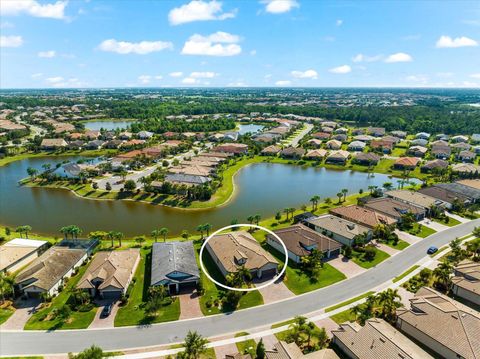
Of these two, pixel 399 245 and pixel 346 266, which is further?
pixel 399 245

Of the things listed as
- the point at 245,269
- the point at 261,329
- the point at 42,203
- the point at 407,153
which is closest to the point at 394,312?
the point at 261,329

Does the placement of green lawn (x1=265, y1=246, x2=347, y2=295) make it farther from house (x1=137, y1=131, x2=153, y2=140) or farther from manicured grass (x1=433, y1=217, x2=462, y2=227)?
house (x1=137, y1=131, x2=153, y2=140)

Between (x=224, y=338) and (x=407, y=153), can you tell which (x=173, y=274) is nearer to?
(x=224, y=338)

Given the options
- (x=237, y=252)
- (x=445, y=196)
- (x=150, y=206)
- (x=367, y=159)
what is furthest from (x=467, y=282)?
(x=367, y=159)

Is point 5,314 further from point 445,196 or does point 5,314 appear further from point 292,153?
point 292,153

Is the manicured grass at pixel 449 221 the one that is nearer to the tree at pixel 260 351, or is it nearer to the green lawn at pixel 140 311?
the tree at pixel 260 351
